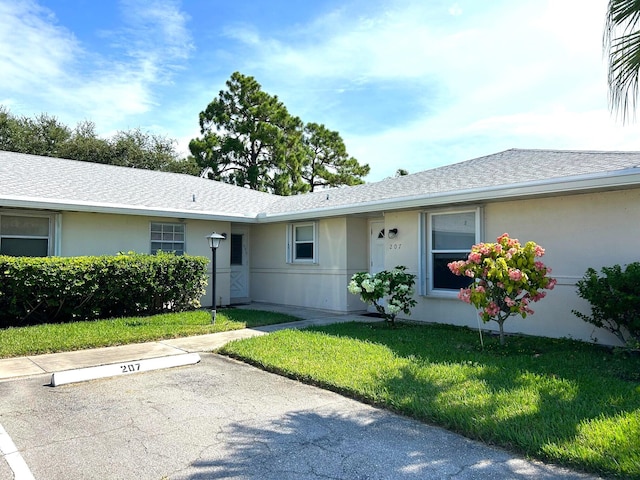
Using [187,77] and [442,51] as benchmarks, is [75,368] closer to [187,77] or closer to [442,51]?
[442,51]

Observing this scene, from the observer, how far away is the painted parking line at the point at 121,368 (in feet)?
18.5

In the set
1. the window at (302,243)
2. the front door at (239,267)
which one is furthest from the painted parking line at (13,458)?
the front door at (239,267)

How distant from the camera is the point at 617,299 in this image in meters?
6.41

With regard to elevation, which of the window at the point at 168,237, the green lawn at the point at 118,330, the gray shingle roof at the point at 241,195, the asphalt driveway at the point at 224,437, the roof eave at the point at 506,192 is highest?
the gray shingle roof at the point at 241,195

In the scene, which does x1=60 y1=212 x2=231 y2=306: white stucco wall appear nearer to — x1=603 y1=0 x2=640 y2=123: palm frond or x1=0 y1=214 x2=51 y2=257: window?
x1=0 y1=214 x2=51 y2=257: window

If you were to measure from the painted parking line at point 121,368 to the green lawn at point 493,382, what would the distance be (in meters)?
0.81

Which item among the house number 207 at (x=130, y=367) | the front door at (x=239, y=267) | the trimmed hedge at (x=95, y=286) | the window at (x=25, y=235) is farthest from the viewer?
the front door at (x=239, y=267)

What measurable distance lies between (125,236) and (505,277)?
9.06 meters

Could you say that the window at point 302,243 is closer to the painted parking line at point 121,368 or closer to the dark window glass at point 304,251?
the dark window glass at point 304,251

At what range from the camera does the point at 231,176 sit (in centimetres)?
3172

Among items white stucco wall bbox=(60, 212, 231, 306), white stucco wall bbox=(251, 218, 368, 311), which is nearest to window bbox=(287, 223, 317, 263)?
white stucco wall bbox=(251, 218, 368, 311)

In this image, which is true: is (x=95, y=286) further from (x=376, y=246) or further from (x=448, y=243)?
(x=448, y=243)

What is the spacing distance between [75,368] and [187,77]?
492 inches

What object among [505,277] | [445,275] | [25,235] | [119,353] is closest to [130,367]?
[119,353]
